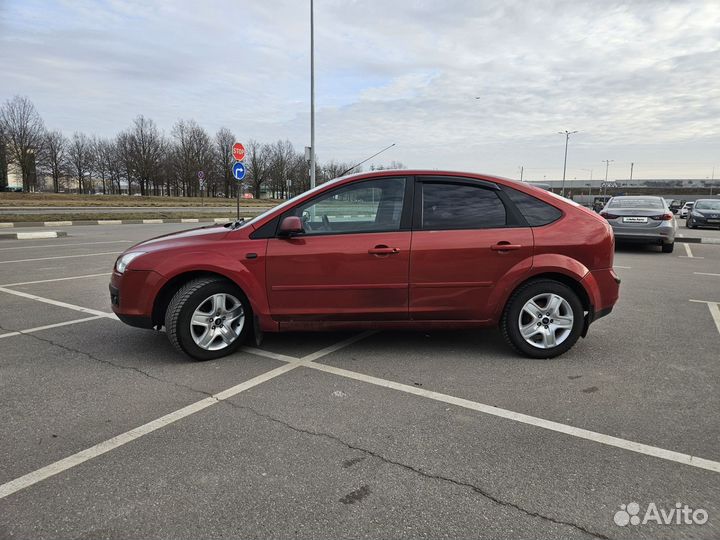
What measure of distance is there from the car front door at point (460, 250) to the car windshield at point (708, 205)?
22.9m

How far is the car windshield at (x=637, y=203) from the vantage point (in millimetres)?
12398

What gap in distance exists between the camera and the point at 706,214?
21.9m

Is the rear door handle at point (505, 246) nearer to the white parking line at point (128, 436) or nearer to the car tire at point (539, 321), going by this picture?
the car tire at point (539, 321)

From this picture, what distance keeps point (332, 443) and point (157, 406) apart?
132cm

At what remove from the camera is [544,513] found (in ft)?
7.46

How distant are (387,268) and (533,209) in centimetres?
143

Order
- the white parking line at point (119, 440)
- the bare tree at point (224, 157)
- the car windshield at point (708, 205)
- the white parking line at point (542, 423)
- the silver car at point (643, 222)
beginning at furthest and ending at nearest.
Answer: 1. the bare tree at point (224, 157)
2. the car windshield at point (708, 205)
3. the silver car at point (643, 222)
4. the white parking line at point (542, 423)
5. the white parking line at point (119, 440)

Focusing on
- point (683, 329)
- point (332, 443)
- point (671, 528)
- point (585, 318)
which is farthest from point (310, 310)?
point (683, 329)

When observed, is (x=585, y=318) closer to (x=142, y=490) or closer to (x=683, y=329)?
(x=683, y=329)

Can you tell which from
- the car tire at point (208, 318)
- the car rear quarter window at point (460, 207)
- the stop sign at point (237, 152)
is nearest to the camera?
the car tire at point (208, 318)

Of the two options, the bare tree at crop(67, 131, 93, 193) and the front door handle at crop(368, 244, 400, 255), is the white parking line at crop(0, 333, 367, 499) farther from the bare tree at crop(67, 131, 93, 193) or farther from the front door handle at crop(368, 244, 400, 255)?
the bare tree at crop(67, 131, 93, 193)

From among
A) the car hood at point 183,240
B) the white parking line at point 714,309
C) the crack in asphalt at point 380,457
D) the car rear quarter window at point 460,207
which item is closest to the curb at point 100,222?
the car hood at point 183,240

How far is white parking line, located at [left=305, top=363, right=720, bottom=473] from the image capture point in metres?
2.71

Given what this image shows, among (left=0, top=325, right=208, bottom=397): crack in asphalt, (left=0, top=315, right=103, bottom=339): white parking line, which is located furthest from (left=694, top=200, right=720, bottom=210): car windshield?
(left=0, top=325, right=208, bottom=397): crack in asphalt
